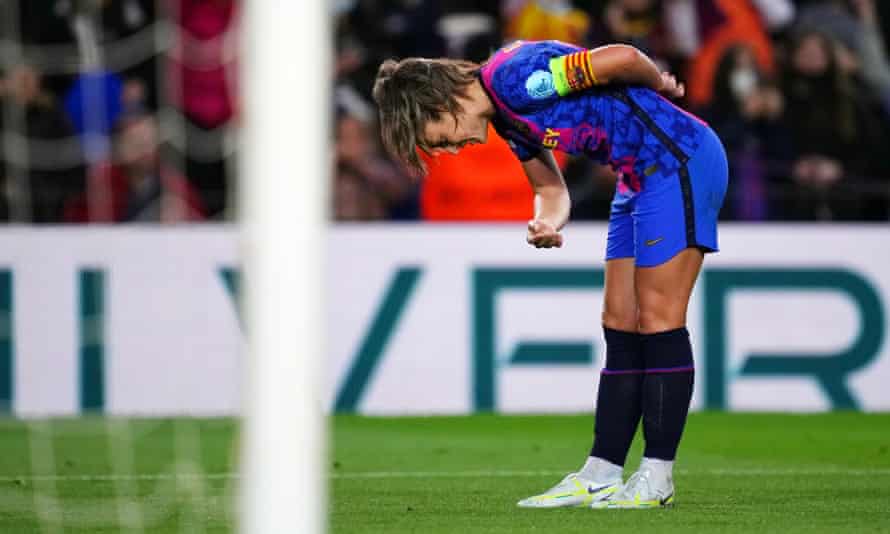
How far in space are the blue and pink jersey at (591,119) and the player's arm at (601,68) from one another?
0.24ft

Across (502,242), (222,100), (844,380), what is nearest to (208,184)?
(222,100)

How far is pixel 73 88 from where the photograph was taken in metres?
10.7

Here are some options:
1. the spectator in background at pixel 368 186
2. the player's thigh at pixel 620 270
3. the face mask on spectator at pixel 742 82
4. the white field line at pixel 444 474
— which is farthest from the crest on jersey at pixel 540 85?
the face mask on spectator at pixel 742 82

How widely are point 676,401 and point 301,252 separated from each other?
2817 millimetres

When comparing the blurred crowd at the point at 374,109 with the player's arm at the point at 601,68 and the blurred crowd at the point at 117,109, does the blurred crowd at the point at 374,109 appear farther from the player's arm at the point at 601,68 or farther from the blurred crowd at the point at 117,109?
the player's arm at the point at 601,68

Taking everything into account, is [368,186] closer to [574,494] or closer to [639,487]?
[574,494]

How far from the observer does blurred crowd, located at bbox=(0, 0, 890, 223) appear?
1011 centimetres

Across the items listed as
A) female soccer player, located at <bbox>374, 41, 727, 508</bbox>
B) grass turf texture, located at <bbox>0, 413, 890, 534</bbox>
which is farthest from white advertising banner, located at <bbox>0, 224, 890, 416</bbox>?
female soccer player, located at <bbox>374, 41, 727, 508</bbox>

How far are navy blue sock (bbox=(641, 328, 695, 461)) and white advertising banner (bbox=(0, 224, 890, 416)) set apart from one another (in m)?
4.03

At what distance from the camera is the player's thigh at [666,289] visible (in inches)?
205

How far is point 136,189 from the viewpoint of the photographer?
10.2m

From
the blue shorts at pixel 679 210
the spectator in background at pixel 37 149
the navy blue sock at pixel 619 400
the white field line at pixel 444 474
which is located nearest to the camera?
the blue shorts at pixel 679 210

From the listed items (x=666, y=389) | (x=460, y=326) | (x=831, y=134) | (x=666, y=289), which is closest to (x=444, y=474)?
(x=666, y=389)

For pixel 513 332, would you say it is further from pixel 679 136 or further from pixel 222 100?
pixel 679 136
